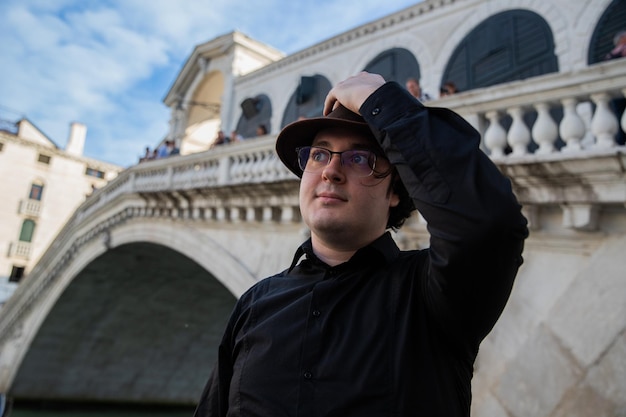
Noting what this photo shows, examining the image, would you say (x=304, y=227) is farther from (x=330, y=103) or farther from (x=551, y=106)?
(x=330, y=103)

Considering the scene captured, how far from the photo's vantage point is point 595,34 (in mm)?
6547

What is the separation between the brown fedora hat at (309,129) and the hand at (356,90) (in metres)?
0.05

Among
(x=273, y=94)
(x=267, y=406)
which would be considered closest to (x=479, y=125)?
(x=267, y=406)

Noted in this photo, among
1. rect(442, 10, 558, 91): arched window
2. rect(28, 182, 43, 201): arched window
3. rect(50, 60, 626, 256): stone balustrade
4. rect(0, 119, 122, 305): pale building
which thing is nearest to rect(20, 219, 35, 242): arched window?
rect(0, 119, 122, 305): pale building

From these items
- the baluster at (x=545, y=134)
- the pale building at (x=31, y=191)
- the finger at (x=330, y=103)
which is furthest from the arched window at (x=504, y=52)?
the pale building at (x=31, y=191)

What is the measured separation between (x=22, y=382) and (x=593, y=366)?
19.3 meters

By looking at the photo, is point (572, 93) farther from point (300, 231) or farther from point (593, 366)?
point (300, 231)

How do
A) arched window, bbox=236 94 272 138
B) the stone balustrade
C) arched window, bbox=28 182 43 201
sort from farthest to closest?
arched window, bbox=28 182 43 201
arched window, bbox=236 94 272 138
the stone balustrade

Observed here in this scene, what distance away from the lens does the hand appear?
4.50ft

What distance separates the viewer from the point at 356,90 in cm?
140

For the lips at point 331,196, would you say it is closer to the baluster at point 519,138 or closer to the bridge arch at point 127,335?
the baluster at point 519,138

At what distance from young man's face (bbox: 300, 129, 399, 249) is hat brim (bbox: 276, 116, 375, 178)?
0.09 feet

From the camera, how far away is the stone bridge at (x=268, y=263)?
137 inches

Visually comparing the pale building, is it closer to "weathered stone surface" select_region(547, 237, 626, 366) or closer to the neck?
"weathered stone surface" select_region(547, 237, 626, 366)
